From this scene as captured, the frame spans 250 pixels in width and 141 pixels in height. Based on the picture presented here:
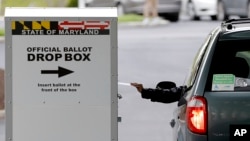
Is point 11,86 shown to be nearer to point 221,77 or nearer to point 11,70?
point 11,70

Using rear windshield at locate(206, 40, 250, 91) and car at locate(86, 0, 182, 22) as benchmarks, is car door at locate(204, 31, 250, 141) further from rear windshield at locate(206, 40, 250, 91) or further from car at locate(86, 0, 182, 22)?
car at locate(86, 0, 182, 22)

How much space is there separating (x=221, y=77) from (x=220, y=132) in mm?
387

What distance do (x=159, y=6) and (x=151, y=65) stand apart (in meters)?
13.4

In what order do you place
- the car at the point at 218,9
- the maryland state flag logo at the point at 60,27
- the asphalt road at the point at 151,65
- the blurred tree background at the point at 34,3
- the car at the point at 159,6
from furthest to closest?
the car at the point at 159,6, the car at the point at 218,9, the blurred tree background at the point at 34,3, the asphalt road at the point at 151,65, the maryland state flag logo at the point at 60,27

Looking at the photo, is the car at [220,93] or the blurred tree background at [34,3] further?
the blurred tree background at [34,3]

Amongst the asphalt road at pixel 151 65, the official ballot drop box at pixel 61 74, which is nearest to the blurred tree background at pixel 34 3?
the asphalt road at pixel 151 65

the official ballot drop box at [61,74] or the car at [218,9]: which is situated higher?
the car at [218,9]

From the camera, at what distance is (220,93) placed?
6.76m

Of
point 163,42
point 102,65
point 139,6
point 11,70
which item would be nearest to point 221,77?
point 102,65

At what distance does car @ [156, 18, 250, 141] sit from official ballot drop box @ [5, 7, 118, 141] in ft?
3.28

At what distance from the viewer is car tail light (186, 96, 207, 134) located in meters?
6.73

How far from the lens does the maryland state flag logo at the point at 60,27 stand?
799 cm

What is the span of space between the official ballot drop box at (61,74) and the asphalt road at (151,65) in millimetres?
4183

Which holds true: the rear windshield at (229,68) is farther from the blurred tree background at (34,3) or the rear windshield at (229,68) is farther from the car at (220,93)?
the blurred tree background at (34,3)
